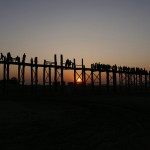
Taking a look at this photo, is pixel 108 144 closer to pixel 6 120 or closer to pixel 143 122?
pixel 143 122

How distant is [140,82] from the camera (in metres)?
42.6

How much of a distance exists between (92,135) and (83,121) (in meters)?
2.48

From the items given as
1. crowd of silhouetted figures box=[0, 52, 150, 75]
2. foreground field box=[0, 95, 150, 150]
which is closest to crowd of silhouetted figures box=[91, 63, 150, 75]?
crowd of silhouetted figures box=[0, 52, 150, 75]

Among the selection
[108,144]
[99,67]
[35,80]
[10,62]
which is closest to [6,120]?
[108,144]

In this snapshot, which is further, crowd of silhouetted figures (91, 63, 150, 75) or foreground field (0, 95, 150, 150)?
crowd of silhouetted figures (91, 63, 150, 75)

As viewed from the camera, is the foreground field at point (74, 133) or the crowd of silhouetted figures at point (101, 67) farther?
the crowd of silhouetted figures at point (101, 67)

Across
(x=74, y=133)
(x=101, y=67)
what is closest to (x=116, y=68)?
(x=101, y=67)

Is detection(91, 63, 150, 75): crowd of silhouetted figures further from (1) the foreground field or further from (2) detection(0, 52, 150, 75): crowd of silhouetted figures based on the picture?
(1) the foreground field

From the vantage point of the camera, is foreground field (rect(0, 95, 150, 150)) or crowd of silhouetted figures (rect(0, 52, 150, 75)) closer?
foreground field (rect(0, 95, 150, 150))

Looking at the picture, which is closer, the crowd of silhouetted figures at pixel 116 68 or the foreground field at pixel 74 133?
the foreground field at pixel 74 133

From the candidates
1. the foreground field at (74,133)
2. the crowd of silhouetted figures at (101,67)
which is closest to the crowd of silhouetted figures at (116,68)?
the crowd of silhouetted figures at (101,67)

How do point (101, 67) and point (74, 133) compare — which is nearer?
point (74, 133)

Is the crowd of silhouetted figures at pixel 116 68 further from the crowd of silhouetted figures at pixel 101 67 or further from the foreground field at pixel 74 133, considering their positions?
the foreground field at pixel 74 133

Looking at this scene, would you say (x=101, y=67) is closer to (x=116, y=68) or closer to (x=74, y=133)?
(x=116, y=68)
